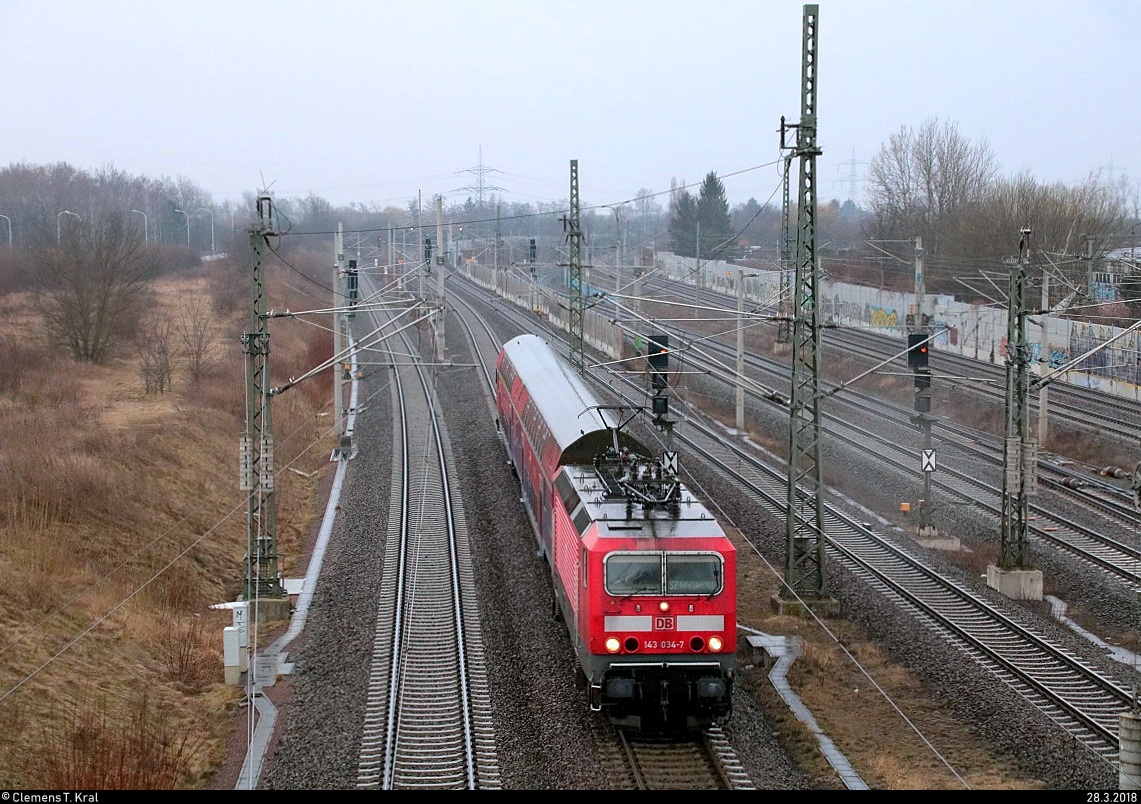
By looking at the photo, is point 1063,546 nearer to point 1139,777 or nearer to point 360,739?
point 1139,777

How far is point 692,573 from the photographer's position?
1274cm

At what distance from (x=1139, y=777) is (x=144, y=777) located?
9.42 meters

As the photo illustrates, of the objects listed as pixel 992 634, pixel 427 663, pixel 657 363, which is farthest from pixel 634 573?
pixel 657 363

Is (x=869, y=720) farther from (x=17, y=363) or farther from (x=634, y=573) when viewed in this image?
(x=17, y=363)

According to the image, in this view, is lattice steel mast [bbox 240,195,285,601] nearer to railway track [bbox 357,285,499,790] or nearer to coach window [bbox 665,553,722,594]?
railway track [bbox 357,285,499,790]

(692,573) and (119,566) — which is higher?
(692,573)

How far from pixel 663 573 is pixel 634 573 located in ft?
1.05

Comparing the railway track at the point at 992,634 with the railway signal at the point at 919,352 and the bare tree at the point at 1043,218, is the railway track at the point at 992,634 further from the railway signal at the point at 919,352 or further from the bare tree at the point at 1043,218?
the bare tree at the point at 1043,218

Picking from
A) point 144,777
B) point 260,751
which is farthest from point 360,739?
point 144,777

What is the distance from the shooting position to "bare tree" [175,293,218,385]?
127ft

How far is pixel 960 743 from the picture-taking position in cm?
1312

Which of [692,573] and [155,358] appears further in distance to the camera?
[155,358]

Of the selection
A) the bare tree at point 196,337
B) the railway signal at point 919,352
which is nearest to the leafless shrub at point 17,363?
the bare tree at point 196,337

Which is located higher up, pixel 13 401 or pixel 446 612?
pixel 13 401
